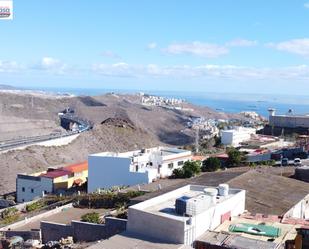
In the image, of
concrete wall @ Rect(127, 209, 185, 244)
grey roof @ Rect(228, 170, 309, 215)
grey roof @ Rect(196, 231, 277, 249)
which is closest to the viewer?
grey roof @ Rect(196, 231, 277, 249)

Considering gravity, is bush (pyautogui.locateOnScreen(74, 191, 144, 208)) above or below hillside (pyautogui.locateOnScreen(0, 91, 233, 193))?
above

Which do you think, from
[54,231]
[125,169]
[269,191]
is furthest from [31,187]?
[269,191]

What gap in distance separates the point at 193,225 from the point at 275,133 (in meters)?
43.4

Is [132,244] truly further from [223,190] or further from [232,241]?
[223,190]

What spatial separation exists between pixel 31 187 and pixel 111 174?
807cm

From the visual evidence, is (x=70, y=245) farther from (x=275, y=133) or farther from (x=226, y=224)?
(x=275, y=133)

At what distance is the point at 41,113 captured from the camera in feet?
399

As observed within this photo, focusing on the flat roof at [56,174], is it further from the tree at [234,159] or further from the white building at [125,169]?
the tree at [234,159]

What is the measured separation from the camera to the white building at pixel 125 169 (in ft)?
108

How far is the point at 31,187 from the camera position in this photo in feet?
127

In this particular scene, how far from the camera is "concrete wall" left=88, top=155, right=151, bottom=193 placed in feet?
108

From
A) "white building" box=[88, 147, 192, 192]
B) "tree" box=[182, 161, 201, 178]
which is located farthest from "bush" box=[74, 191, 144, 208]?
"white building" box=[88, 147, 192, 192]

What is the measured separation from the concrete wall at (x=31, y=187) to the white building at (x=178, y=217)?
21.3m

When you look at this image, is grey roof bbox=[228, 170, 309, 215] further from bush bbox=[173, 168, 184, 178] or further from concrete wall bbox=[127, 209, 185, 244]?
bush bbox=[173, 168, 184, 178]
